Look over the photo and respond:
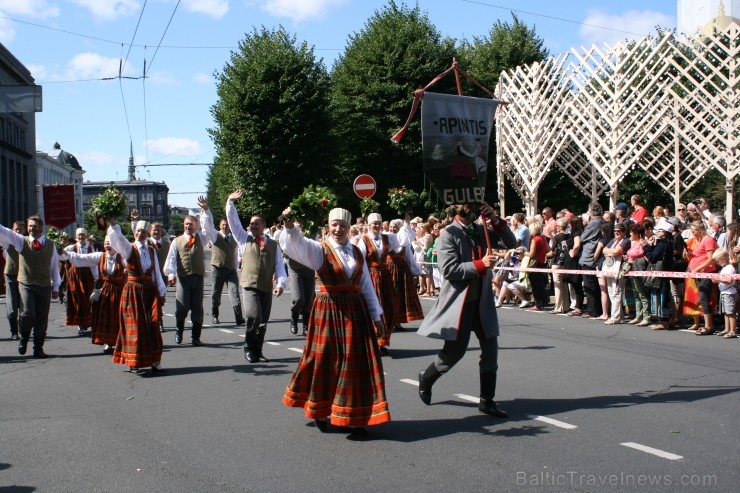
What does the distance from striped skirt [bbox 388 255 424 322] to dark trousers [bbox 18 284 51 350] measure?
511 cm

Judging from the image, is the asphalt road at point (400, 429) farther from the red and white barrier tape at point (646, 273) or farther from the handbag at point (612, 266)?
the handbag at point (612, 266)

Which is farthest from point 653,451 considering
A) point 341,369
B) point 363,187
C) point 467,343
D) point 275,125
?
point 275,125

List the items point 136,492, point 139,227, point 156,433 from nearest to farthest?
point 136,492 → point 156,433 → point 139,227

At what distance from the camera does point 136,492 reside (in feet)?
17.3

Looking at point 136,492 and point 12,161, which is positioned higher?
point 12,161

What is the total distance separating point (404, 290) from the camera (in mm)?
12820

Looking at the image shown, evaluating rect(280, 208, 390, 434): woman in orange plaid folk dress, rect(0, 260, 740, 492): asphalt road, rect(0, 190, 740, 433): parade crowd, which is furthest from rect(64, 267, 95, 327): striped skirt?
rect(280, 208, 390, 434): woman in orange plaid folk dress

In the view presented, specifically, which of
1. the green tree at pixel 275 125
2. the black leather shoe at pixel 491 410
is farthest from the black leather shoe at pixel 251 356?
the green tree at pixel 275 125

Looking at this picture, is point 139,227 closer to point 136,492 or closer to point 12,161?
point 136,492

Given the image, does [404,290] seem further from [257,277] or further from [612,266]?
[612,266]

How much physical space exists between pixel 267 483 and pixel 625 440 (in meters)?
2.74

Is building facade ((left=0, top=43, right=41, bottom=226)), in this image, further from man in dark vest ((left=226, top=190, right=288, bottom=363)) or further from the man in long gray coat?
the man in long gray coat

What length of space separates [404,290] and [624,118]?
537 inches

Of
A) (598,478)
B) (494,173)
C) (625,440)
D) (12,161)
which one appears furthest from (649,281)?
(12,161)
